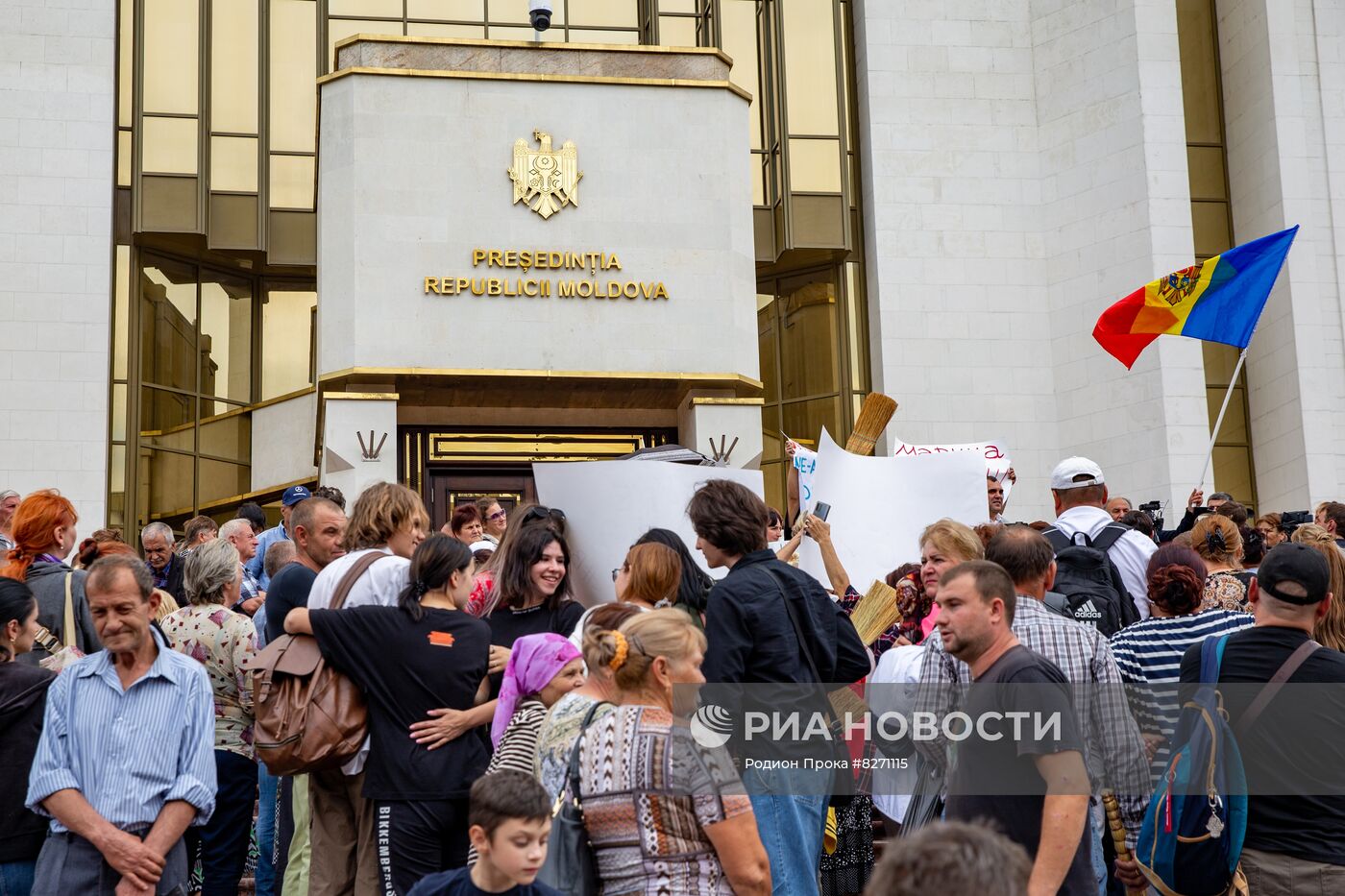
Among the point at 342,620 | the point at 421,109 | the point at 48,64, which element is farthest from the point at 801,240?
the point at 342,620

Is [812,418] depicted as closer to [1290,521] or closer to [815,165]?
[815,165]

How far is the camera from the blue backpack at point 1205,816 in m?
5.08

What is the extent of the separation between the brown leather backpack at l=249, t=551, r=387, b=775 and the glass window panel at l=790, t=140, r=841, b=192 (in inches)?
626

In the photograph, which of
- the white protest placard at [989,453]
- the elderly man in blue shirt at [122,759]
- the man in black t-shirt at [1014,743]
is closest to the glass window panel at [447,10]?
the white protest placard at [989,453]

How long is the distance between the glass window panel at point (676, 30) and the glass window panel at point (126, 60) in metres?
7.21

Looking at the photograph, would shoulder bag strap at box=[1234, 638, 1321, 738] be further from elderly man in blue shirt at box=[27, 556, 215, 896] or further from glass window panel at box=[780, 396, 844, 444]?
glass window panel at box=[780, 396, 844, 444]

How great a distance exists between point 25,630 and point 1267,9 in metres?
19.2

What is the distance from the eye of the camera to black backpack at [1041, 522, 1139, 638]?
7.07 m

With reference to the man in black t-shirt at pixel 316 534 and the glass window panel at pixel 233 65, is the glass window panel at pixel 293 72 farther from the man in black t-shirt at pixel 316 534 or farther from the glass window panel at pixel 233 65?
the man in black t-shirt at pixel 316 534

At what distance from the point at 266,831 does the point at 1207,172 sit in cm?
1783

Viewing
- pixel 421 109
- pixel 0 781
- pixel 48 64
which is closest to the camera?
pixel 0 781

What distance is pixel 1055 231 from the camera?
20688 millimetres

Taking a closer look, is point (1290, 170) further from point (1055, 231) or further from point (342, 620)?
point (342, 620)

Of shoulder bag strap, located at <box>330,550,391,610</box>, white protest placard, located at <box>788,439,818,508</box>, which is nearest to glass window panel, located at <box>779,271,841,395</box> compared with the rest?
white protest placard, located at <box>788,439,818,508</box>
